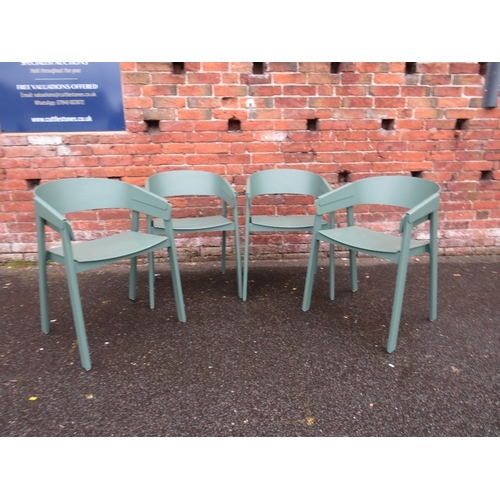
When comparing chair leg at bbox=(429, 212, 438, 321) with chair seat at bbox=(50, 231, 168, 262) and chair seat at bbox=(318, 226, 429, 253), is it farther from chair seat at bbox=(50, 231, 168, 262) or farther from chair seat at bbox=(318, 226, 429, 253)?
chair seat at bbox=(50, 231, 168, 262)

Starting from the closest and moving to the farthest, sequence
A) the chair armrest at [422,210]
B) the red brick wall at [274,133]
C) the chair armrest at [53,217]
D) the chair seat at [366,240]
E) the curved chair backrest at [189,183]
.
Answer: the chair armrest at [53,217], the chair armrest at [422,210], the chair seat at [366,240], the curved chair backrest at [189,183], the red brick wall at [274,133]

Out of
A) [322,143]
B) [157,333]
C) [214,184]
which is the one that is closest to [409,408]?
[157,333]

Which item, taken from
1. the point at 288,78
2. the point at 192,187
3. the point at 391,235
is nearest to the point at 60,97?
the point at 192,187

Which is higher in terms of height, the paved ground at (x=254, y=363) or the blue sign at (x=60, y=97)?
the blue sign at (x=60, y=97)

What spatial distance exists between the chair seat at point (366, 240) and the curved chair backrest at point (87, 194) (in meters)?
1.35

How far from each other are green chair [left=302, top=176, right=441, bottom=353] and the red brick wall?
87 cm

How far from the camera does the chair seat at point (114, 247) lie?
7.20 feet

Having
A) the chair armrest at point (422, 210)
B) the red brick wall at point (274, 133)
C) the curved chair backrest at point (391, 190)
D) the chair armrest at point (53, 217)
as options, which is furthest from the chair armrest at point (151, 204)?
the chair armrest at point (422, 210)

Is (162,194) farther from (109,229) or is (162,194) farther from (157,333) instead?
(157,333)

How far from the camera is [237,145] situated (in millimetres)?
3428

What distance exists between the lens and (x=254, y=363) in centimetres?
216

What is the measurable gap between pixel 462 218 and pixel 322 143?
158cm

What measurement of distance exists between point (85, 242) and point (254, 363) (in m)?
1.36

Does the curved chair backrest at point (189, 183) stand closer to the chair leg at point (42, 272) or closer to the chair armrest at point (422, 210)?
the chair leg at point (42, 272)
